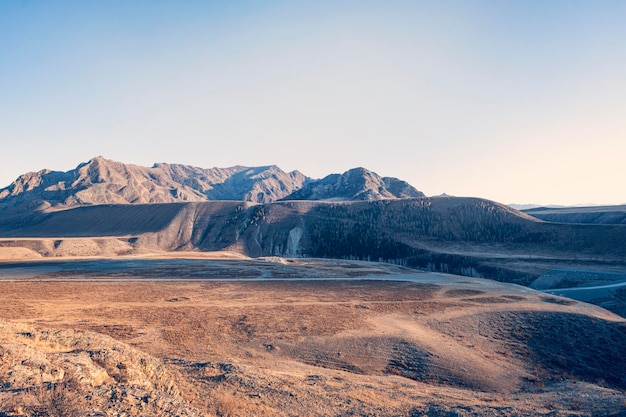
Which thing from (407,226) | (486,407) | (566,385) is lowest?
(566,385)

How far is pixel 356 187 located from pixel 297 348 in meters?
146

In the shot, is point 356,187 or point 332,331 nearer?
point 332,331

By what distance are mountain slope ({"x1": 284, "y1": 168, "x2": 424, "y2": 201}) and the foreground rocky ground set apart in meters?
113

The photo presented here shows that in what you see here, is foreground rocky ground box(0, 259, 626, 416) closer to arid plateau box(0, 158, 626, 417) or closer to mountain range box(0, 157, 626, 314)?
arid plateau box(0, 158, 626, 417)

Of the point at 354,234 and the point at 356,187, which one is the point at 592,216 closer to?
the point at 354,234

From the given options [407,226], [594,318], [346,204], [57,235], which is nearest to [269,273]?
[594,318]

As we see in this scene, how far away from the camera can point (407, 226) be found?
326 feet

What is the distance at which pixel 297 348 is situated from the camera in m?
23.7

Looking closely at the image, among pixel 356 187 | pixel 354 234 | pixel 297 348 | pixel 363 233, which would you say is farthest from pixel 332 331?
pixel 356 187

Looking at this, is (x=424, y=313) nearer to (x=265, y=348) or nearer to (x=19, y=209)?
(x=265, y=348)

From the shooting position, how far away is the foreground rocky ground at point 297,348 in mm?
11719

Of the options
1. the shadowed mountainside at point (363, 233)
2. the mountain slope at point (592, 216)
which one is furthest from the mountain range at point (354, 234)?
the mountain slope at point (592, 216)

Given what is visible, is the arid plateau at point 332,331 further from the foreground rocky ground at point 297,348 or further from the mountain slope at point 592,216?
the mountain slope at point 592,216

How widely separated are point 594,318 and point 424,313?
14542mm
